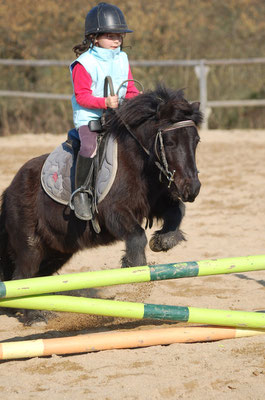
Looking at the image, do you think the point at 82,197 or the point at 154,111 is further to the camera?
the point at 82,197

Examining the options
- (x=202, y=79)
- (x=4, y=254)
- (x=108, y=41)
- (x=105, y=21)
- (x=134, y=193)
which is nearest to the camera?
(x=134, y=193)

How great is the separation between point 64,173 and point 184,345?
1.70m

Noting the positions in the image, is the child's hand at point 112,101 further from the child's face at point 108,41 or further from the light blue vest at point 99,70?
the child's face at point 108,41

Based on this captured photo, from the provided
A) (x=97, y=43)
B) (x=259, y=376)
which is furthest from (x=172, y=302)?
(x=97, y=43)

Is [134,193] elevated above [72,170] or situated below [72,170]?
below

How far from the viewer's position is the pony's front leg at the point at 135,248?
4.43 meters

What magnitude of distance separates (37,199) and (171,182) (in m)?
1.39

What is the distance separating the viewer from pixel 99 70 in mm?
4777

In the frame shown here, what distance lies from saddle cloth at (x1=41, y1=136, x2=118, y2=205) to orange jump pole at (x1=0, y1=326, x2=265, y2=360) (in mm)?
1097

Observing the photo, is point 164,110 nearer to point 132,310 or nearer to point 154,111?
point 154,111

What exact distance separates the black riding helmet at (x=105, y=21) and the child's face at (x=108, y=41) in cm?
10

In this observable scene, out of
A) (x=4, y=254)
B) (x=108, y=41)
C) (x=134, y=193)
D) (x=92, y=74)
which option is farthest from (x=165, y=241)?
(x=4, y=254)

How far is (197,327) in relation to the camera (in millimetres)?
4184

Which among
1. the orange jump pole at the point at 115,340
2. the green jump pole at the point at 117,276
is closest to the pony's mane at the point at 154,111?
the green jump pole at the point at 117,276
